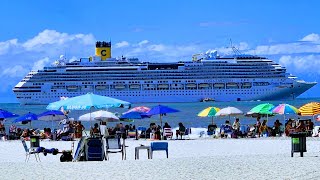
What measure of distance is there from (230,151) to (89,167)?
6737mm

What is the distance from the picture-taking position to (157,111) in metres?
27.2

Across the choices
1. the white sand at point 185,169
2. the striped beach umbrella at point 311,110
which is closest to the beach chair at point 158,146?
the white sand at point 185,169

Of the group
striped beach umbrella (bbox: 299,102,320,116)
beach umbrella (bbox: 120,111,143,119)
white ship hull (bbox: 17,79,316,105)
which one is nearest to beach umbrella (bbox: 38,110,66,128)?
beach umbrella (bbox: 120,111,143,119)

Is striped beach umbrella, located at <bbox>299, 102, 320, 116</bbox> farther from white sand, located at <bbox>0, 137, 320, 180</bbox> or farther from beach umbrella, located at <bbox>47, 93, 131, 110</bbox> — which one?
beach umbrella, located at <bbox>47, 93, 131, 110</bbox>

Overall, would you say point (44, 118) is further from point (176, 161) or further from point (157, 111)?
point (176, 161)

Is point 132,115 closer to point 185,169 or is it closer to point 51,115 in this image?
point 51,115

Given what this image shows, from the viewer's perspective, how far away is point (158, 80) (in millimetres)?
91438

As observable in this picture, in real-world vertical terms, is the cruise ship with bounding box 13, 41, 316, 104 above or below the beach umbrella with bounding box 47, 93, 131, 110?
above

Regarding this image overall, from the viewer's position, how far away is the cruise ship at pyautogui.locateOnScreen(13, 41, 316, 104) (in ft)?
298

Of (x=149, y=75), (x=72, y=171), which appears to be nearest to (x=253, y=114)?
(x=72, y=171)

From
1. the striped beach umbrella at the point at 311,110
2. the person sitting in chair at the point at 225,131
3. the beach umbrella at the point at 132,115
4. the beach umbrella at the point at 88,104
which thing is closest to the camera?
the beach umbrella at the point at 88,104

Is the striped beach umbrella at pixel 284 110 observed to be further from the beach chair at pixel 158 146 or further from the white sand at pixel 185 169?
the beach chair at pixel 158 146

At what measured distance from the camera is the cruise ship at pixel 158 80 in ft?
298

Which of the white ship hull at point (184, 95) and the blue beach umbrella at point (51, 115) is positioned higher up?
the white ship hull at point (184, 95)
